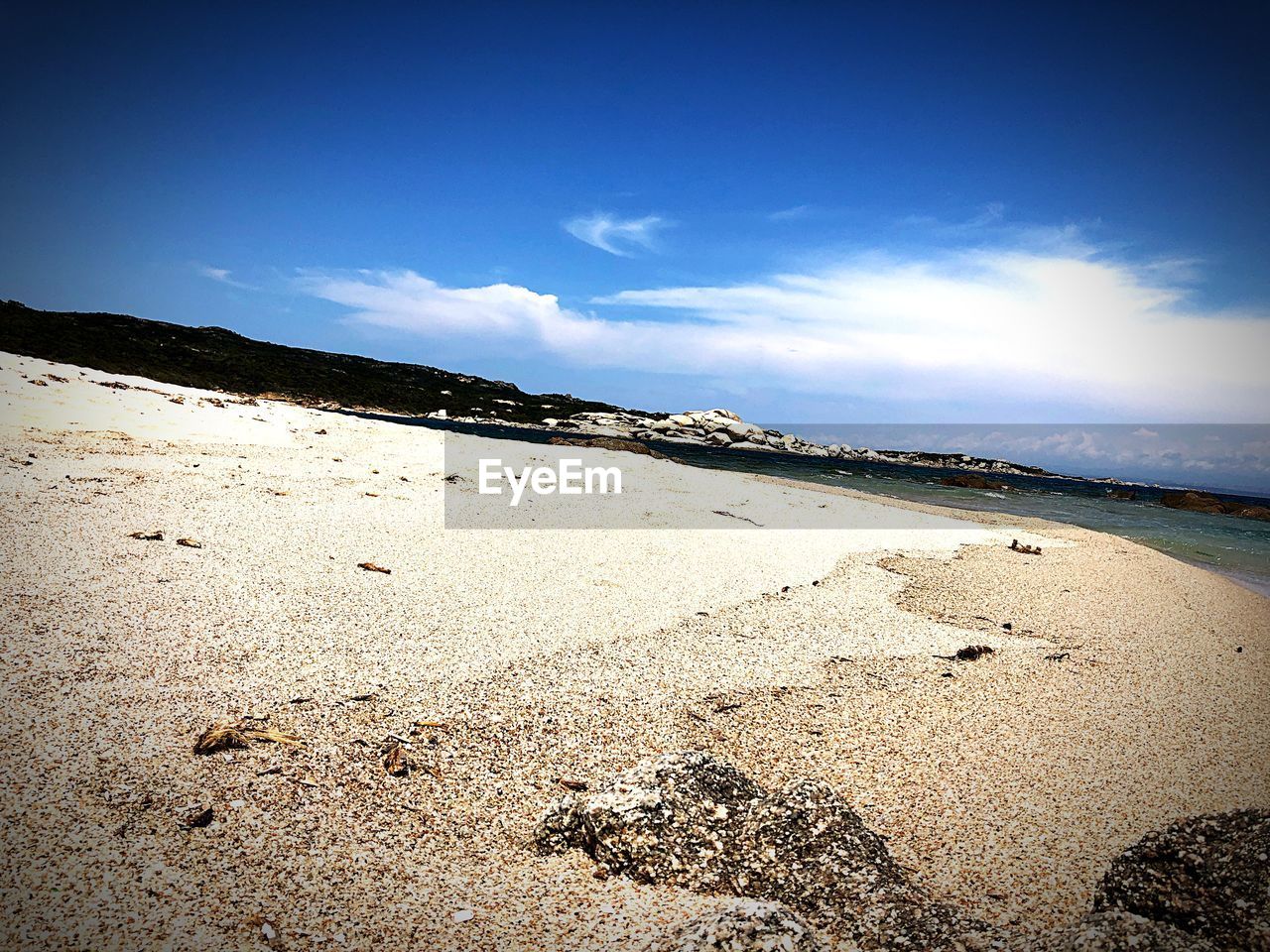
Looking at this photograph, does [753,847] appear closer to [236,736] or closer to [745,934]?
[745,934]

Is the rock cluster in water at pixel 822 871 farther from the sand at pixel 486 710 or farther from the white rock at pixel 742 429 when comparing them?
the white rock at pixel 742 429

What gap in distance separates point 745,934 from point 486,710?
2.03m

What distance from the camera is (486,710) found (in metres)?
3.56

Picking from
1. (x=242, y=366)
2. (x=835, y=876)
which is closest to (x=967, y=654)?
(x=835, y=876)

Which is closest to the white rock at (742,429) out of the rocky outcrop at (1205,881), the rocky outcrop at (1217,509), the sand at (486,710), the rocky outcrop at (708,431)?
the rocky outcrop at (708,431)

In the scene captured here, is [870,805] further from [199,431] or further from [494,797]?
[199,431]

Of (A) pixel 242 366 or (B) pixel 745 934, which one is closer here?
(B) pixel 745 934

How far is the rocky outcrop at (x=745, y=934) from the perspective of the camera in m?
1.94

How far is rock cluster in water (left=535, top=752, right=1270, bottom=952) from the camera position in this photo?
201 cm

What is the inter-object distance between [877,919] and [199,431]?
14.7m

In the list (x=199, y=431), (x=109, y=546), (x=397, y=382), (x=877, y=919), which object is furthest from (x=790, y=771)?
(x=397, y=382)

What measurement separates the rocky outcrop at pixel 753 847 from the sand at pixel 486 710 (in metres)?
0.12

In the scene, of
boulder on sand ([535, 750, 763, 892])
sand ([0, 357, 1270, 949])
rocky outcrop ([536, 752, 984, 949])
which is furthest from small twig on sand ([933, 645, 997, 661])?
boulder on sand ([535, 750, 763, 892])

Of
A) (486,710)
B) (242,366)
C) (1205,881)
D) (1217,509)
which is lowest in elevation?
(486,710)
